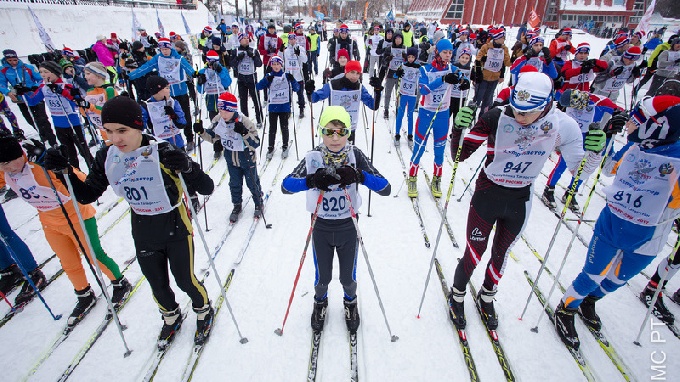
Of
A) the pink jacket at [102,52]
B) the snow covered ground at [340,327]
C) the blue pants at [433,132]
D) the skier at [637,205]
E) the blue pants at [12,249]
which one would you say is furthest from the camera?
the pink jacket at [102,52]

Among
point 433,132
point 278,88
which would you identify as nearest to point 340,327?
point 433,132

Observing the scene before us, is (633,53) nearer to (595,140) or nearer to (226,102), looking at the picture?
(595,140)

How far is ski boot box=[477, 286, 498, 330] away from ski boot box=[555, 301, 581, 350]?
0.62 meters

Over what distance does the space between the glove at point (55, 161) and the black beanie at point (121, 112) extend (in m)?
0.47

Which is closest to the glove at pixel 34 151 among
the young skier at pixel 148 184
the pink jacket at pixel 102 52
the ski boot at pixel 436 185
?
the young skier at pixel 148 184

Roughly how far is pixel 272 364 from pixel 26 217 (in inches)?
218

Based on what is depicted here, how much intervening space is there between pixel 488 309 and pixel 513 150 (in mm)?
1793

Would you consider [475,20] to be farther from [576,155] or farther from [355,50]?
[576,155]

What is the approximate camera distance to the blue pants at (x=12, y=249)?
370cm

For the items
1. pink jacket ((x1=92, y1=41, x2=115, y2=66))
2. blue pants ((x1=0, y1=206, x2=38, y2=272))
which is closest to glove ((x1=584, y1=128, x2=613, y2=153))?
blue pants ((x1=0, y1=206, x2=38, y2=272))

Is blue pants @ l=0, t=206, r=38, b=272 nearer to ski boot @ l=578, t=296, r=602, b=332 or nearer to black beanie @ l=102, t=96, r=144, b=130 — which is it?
black beanie @ l=102, t=96, r=144, b=130

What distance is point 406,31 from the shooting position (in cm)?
1208

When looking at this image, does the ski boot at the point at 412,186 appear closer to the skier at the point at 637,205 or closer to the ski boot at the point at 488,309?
the ski boot at the point at 488,309

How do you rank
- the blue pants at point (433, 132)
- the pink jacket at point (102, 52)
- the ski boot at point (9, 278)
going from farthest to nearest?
the pink jacket at point (102, 52) < the blue pants at point (433, 132) < the ski boot at point (9, 278)
